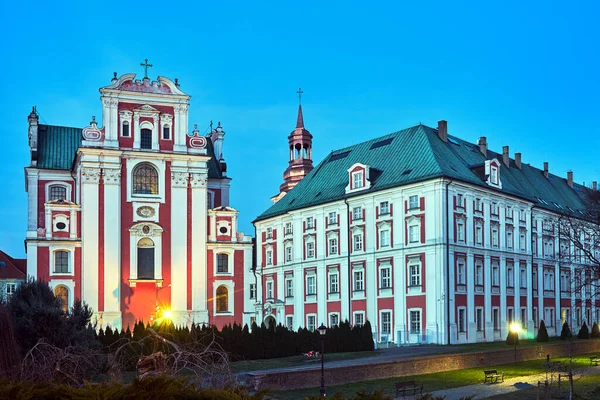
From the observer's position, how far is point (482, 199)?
5603 centimetres

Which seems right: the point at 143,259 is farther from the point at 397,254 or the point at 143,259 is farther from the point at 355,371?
the point at 355,371

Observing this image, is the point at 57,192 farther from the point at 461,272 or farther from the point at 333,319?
the point at 461,272

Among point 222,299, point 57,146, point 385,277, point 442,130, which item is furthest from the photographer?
point 57,146

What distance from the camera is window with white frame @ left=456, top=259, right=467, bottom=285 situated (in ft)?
172

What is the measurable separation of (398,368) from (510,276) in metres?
27.6

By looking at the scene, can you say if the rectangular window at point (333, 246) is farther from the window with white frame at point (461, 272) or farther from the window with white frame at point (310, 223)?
the window with white frame at point (461, 272)

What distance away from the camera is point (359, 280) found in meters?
57.6

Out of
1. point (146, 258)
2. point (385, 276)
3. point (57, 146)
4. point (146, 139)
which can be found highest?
point (57, 146)

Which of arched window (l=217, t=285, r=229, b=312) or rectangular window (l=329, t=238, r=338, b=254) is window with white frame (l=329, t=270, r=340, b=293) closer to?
rectangular window (l=329, t=238, r=338, b=254)

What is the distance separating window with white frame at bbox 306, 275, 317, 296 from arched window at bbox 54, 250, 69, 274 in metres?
19.0

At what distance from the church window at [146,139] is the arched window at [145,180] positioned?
4.94 feet

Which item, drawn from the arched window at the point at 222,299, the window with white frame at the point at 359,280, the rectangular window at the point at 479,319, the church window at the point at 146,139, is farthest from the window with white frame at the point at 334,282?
the church window at the point at 146,139

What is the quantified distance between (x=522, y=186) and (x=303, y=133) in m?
34.8

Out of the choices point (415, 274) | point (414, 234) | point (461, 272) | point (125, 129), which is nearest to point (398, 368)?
point (415, 274)
